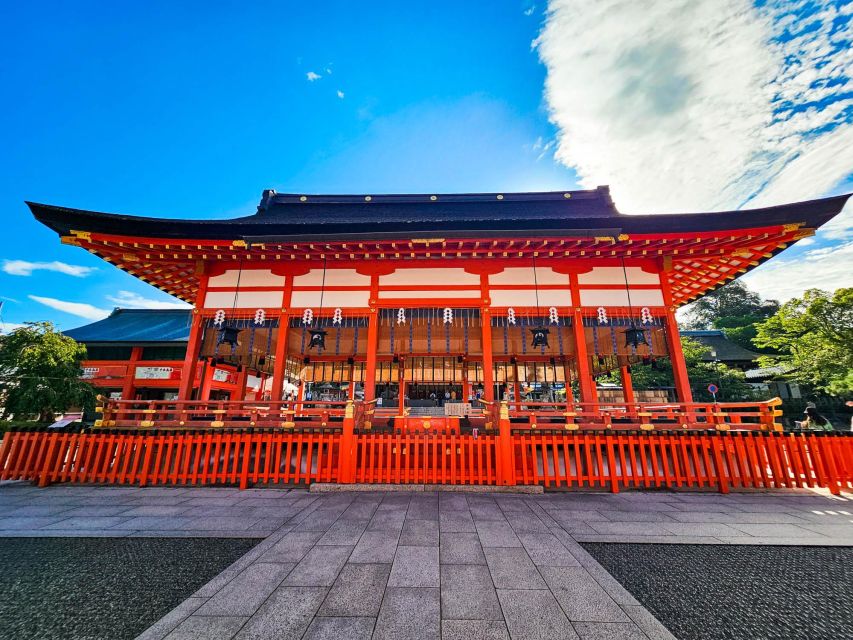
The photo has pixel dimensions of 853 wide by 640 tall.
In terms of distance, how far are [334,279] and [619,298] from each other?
8.16 metres

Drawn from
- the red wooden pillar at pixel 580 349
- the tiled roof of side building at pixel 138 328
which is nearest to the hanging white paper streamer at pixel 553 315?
the red wooden pillar at pixel 580 349

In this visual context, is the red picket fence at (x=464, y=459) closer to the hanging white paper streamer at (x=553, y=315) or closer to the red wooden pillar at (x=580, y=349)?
the red wooden pillar at (x=580, y=349)

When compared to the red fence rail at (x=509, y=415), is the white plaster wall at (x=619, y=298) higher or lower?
higher

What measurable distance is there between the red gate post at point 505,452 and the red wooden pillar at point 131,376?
743 inches

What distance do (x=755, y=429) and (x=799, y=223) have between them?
4.67 m

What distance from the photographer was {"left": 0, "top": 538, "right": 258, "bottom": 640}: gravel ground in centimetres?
229

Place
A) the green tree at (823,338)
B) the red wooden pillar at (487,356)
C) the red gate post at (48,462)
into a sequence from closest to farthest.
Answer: the red gate post at (48,462), the red wooden pillar at (487,356), the green tree at (823,338)

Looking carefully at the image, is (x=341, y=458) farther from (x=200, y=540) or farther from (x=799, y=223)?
(x=799, y=223)

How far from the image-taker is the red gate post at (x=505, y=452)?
19.0 ft

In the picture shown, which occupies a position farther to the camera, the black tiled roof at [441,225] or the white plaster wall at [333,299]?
the white plaster wall at [333,299]

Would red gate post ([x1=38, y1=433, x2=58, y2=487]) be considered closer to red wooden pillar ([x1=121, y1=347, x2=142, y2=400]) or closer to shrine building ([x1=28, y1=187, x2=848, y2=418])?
shrine building ([x1=28, y1=187, x2=848, y2=418])

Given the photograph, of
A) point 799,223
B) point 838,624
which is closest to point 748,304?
point 799,223

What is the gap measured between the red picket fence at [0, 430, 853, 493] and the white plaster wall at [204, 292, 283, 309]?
3.91 metres

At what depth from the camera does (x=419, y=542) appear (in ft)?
11.8
